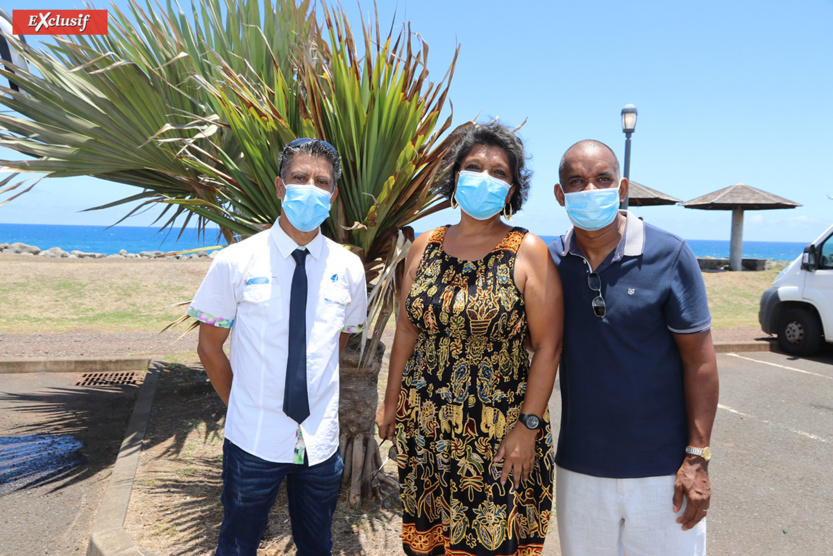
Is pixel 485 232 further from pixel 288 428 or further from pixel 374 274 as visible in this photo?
pixel 374 274

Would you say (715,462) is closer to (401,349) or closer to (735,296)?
(401,349)

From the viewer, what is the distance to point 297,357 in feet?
6.86

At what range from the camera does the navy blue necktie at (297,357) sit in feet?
6.79

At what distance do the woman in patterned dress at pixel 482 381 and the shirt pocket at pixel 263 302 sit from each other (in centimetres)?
51

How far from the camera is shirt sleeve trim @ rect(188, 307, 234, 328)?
2.13 metres

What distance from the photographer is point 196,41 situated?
14.5ft

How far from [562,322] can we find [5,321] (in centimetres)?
1033

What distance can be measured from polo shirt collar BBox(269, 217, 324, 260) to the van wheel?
9.34 m

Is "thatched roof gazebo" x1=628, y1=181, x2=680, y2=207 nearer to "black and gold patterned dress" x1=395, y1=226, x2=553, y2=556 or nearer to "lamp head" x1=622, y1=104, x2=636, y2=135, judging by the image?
"lamp head" x1=622, y1=104, x2=636, y2=135

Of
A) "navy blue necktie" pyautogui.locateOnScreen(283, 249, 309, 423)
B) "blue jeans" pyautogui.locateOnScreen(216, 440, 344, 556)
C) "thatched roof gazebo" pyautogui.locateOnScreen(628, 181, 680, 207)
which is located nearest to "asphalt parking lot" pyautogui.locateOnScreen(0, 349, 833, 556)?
"blue jeans" pyautogui.locateOnScreen(216, 440, 344, 556)

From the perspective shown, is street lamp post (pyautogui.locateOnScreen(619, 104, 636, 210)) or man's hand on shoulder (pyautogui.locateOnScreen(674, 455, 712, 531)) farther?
street lamp post (pyautogui.locateOnScreen(619, 104, 636, 210))

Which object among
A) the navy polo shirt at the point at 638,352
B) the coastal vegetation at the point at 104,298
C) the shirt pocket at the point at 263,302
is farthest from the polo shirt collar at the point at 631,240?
the coastal vegetation at the point at 104,298

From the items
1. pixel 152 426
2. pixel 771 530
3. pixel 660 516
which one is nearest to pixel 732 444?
pixel 771 530

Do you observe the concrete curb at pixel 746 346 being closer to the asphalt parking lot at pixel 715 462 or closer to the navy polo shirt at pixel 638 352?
the asphalt parking lot at pixel 715 462
